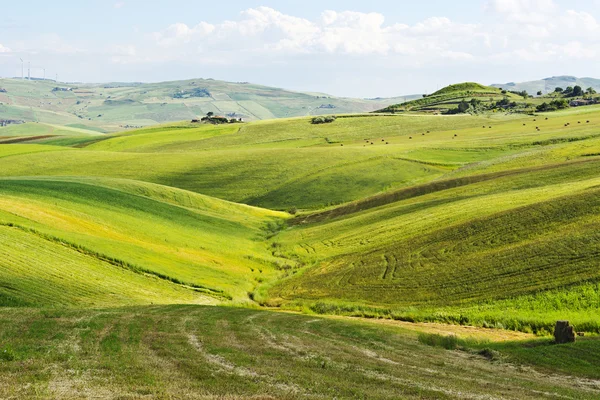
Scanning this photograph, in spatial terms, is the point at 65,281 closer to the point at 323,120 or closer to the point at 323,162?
the point at 323,162

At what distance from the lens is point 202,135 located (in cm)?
16450

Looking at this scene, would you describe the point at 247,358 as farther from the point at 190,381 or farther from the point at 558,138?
the point at 558,138

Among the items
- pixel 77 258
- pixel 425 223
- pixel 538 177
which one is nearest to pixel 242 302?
pixel 77 258

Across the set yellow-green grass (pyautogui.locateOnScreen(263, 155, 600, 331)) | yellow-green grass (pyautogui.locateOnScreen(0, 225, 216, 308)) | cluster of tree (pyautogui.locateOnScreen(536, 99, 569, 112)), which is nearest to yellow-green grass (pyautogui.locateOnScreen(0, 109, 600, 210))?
yellow-green grass (pyautogui.locateOnScreen(263, 155, 600, 331))

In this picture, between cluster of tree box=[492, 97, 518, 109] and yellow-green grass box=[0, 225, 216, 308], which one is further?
cluster of tree box=[492, 97, 518, 109]

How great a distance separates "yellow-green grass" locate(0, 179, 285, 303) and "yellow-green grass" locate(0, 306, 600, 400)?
10.2 metres

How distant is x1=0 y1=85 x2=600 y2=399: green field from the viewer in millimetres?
19000

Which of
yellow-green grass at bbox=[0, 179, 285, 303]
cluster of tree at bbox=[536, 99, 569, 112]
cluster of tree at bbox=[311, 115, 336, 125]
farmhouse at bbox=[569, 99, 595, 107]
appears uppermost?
farmhouse at bbox=[569, 99, 595, 107]

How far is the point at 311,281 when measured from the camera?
149 ft

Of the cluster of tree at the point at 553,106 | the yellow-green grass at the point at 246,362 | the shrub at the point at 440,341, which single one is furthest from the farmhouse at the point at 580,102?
the shrub at the point at 440,341

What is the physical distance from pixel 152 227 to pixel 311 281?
18.0m

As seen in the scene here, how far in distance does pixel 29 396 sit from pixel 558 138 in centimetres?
9791

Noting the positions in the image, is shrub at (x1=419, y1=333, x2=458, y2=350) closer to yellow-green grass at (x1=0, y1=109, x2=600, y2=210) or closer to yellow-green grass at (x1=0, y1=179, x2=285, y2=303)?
yellow-green grass at (x1=0, y1=179, x2=285, y2=303)

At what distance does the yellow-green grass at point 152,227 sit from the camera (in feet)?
146
